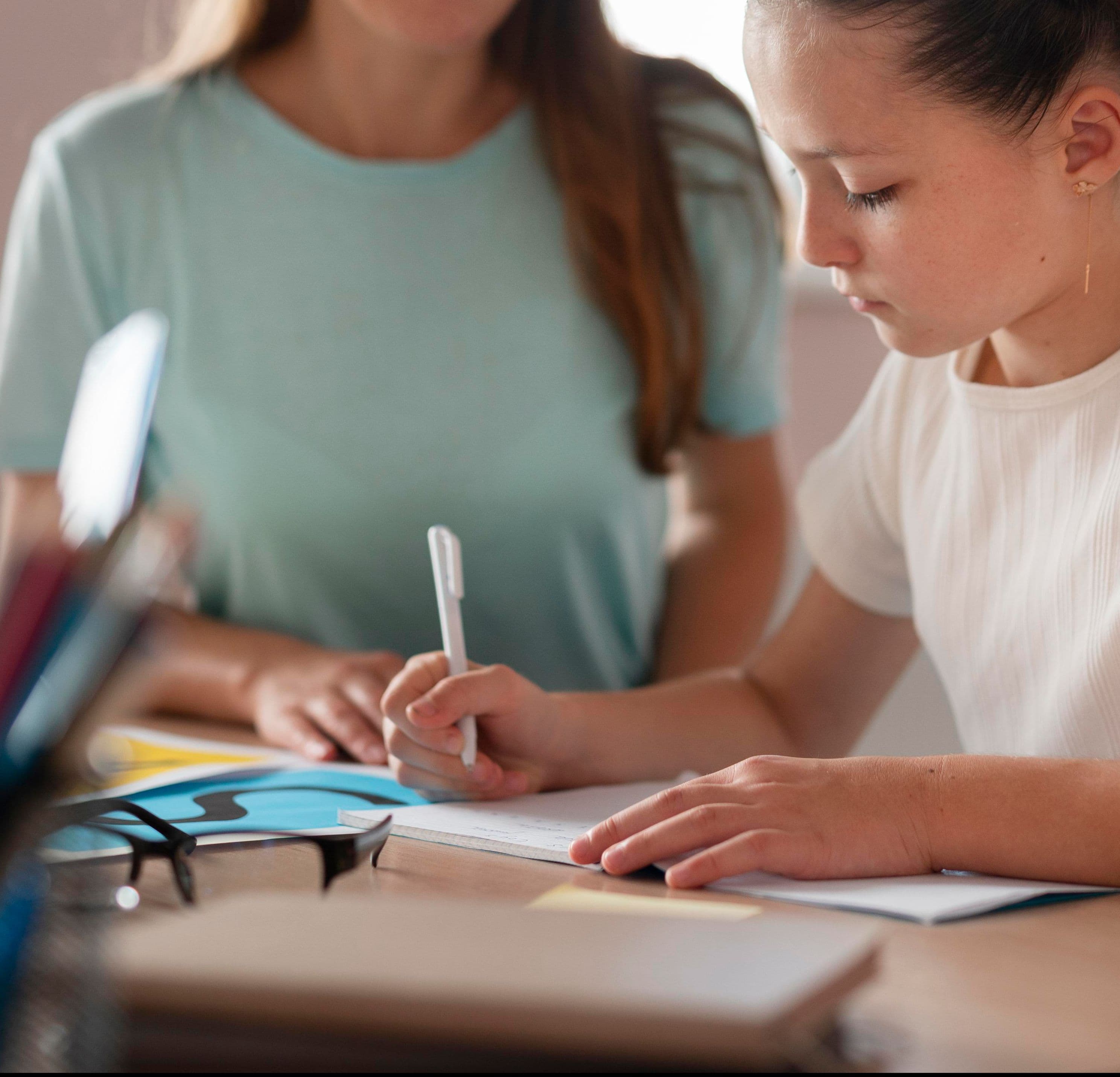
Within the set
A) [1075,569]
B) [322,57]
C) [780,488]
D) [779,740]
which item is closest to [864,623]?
[779,740]

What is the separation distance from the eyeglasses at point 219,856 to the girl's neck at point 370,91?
0.83 meters

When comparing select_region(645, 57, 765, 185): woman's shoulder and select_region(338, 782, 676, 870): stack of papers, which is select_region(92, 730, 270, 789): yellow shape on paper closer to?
select_region(338, 782, 676, 870): stack of papers

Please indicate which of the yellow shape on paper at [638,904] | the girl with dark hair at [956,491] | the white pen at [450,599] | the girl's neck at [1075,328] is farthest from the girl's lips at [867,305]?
the yellow shape on paper at [638,904]

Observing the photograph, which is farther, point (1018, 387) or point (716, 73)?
point (716, 73)

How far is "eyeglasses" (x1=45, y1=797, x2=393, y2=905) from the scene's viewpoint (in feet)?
1.80

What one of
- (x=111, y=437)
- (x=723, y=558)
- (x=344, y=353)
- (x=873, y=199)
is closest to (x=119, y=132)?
(x=344, y=353)

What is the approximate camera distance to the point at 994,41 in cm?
68

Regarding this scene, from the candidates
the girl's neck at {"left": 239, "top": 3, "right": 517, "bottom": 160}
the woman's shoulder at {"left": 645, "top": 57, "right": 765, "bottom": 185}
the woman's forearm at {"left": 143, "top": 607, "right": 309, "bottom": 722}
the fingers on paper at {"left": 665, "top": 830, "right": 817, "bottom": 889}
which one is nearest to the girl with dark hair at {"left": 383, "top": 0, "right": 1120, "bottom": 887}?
the fingers on paper at {"left": 665, "top": 830, "right": 817, "bottom": 889}

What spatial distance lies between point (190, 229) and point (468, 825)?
2.54 ft

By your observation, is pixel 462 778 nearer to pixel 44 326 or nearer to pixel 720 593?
pixel 720 593

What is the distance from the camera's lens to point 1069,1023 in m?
0.41

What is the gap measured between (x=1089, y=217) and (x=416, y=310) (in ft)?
2.19

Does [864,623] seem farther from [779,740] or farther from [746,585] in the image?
[746,585]

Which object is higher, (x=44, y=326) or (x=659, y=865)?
(x=44, y=326)
